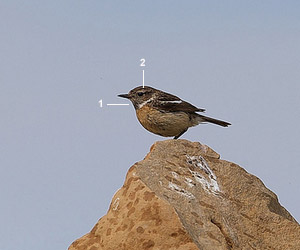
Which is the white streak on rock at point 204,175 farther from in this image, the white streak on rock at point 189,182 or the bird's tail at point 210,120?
the bird's tail at point 210,120

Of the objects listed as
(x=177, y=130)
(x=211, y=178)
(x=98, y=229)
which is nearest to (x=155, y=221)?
(x=98, y=229)

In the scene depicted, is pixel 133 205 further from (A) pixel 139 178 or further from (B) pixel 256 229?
(B) pixel 256 229

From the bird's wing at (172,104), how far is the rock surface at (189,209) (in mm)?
2236

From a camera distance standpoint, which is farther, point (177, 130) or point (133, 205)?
point (177, 130)

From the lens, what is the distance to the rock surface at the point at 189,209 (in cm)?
908

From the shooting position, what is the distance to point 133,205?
9406 millimetres

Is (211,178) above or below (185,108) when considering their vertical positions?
below

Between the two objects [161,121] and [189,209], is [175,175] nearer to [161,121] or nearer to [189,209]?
[189,209]

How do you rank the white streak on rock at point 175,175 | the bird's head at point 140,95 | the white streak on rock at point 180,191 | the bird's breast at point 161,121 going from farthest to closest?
the bird's head at point 140,95 < the bird's breast at point 161,121 < the white streak on rock at point 175,175 < the white streak on rock at point 180,191

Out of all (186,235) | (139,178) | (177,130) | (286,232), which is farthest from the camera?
(177,130)

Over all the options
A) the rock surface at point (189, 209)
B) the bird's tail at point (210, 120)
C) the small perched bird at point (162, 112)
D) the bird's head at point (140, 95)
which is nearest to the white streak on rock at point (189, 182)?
the rock surface at point (189, 209)

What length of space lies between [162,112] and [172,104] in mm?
340

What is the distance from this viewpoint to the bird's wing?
13211 millimetres

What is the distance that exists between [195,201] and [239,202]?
37.4 inches
